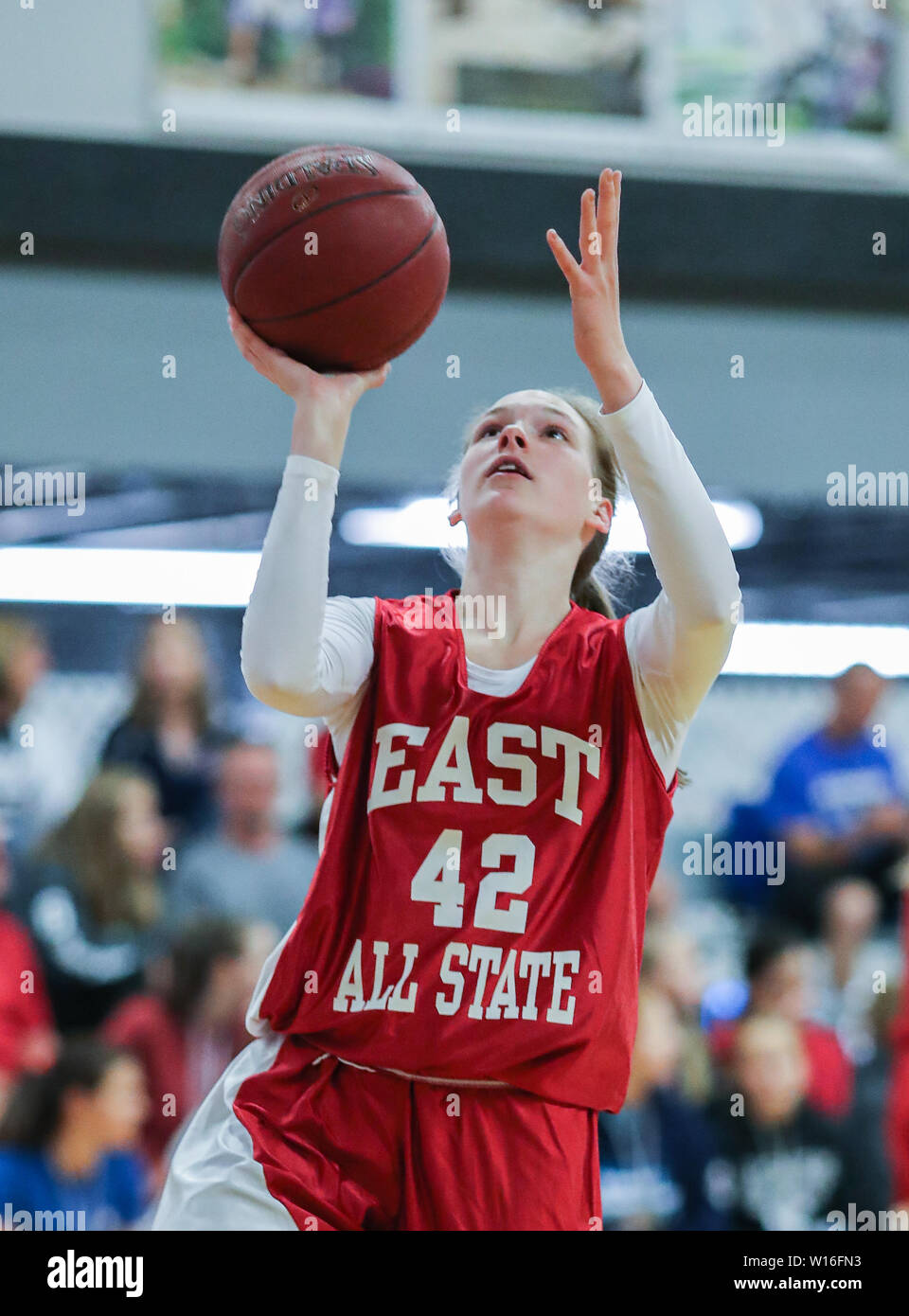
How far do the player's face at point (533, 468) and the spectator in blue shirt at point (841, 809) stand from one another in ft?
9.95

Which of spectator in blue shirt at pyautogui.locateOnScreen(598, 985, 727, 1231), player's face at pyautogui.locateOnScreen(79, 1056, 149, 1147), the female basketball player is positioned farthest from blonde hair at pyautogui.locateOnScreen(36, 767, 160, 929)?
the female basketball player

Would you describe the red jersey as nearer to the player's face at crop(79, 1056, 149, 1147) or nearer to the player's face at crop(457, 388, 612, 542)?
the player's face at crop(457, 388, 612, 542)

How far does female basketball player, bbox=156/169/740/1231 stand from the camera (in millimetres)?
2172

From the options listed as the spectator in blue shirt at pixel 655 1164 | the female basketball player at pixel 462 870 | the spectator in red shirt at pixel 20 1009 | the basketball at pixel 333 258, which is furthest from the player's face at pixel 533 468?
the spectator in blue shirt at pixel 655 1164

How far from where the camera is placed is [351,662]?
2295 mm

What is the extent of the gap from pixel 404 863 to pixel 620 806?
0.32 m

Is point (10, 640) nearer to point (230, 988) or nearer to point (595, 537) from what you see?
point (230, 988)

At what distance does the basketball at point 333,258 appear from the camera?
2.34 m

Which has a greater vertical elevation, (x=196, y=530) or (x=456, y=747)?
(x=196, y=530)

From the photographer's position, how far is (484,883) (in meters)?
2.25

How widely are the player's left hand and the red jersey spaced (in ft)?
1.31

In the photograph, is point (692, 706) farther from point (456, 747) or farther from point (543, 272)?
point (543, 272)

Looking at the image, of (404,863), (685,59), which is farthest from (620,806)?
(685,59)

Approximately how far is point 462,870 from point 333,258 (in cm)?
91
